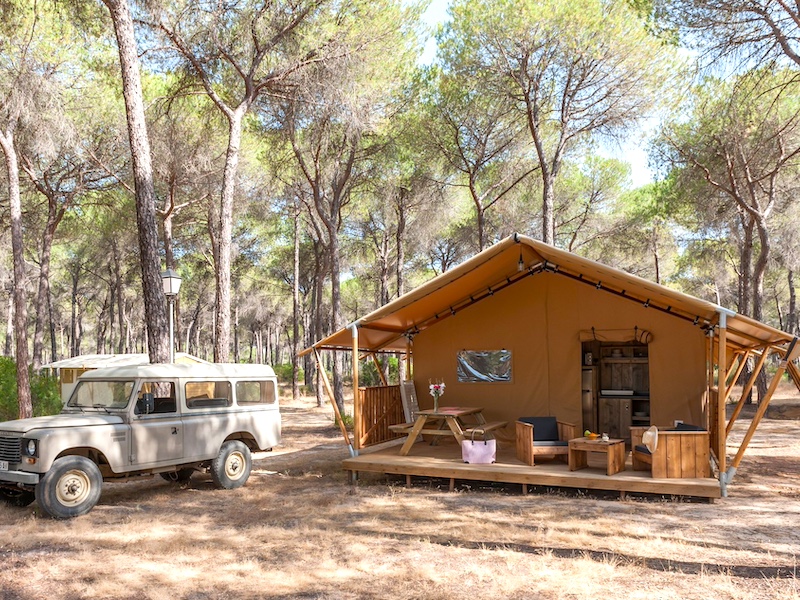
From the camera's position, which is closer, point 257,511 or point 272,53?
point 257,511

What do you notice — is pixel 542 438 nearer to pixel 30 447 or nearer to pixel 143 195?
pixel 30 447

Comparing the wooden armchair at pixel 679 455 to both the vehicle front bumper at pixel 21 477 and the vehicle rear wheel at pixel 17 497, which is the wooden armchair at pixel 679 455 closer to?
the vehicle front bumper at pixel 21 477

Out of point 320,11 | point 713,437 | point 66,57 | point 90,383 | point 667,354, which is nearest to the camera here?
point 90,383

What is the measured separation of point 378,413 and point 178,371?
10.4 feet

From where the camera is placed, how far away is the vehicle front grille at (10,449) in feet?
19.3

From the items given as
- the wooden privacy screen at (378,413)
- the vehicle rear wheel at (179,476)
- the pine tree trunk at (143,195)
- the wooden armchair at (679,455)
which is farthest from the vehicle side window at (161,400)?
the wooden armchair at (679,455)

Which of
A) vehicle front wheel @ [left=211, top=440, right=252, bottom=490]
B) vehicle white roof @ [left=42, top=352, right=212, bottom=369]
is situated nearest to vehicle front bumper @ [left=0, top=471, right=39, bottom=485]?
vehicle front wheel @ [left=211, top=440, right=252, bottom=490]

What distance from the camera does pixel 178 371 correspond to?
695 centimetres

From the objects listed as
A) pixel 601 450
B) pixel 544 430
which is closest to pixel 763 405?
pixel 601 450

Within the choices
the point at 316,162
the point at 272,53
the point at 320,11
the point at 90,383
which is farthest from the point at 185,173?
the point at 90,383

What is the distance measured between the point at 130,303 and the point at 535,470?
28.7m

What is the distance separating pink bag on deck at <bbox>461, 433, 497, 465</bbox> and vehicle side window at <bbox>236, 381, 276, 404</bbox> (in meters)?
2.45

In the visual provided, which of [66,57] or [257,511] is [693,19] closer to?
[257,511]

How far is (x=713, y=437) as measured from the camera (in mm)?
7770
